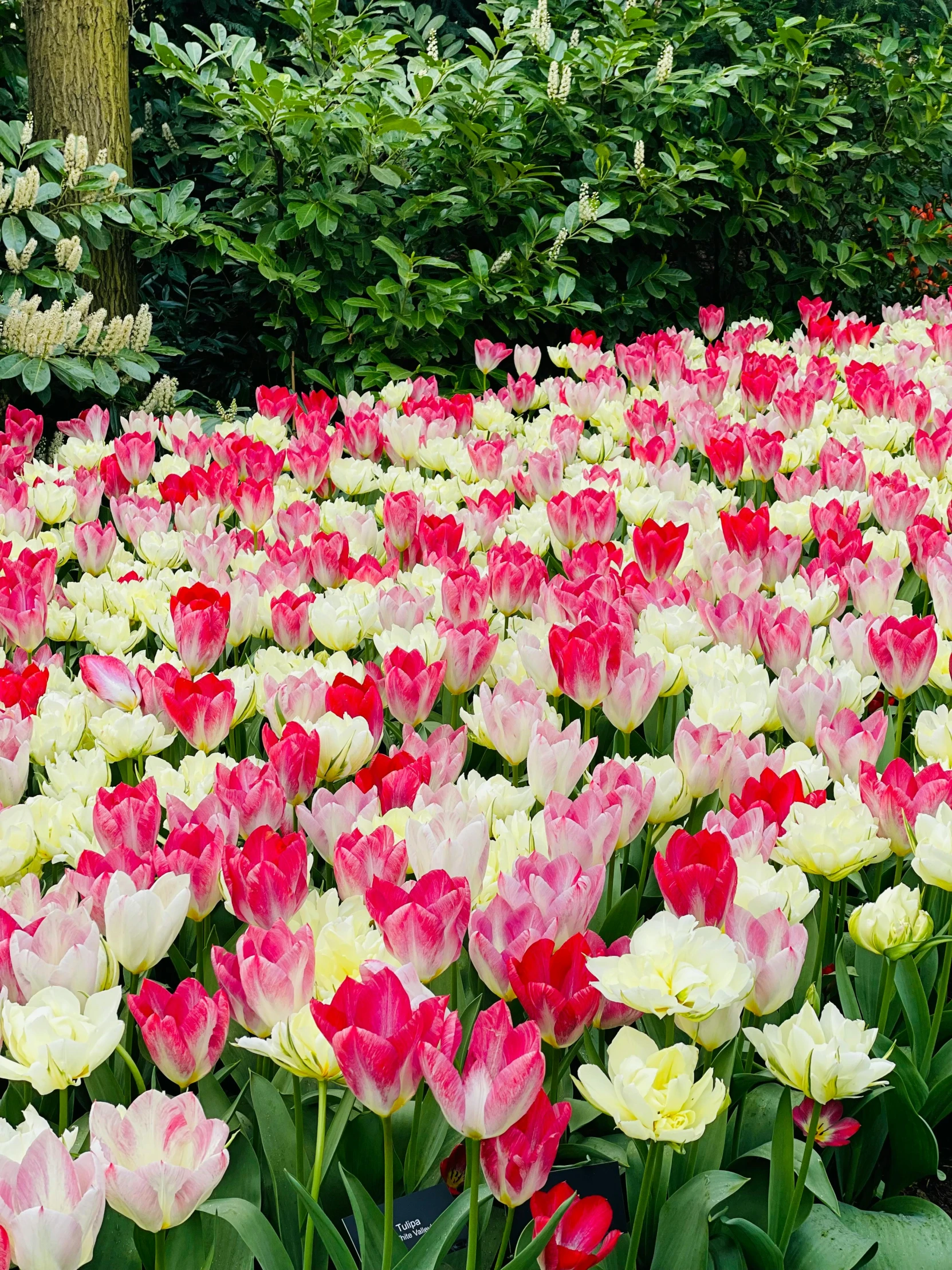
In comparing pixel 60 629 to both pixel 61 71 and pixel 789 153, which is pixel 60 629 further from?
pixel 789 153

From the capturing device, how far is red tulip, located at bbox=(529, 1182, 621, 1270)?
34.7 inches

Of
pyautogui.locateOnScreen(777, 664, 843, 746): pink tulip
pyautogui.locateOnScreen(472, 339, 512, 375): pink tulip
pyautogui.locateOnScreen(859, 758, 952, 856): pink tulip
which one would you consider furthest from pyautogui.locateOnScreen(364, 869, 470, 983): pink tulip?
pyautogui.locateOnScreen(472, 339, 512, 375): pink tulip

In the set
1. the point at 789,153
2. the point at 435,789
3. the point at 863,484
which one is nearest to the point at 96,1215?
the point at 435,789

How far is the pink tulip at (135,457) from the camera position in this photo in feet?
10.5

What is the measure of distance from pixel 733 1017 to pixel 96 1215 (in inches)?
19.8

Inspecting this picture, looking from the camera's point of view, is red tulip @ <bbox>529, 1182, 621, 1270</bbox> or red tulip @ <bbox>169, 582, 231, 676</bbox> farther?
red tulip @ <bbox>169, 582, 231, 676</bbox>

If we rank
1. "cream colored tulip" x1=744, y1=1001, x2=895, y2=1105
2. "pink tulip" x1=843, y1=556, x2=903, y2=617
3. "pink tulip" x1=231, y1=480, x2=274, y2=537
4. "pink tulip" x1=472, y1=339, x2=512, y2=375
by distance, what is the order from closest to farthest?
"cream colored tulip" x1=744, y1=1001, x2=895, y2=1105, "pink tulip" x1=843, y1=556, x2=903, y2=617, "pink tulip" x1=231, y1=480, x2=274, y2=537, "pink tulip" x1=472, y1=339, x2=512, y2=375

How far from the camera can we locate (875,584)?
204 cm

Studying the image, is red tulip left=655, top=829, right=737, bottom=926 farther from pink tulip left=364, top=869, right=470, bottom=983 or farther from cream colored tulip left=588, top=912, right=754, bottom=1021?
pink tulip left=364, top=869, right=470, bottom=983

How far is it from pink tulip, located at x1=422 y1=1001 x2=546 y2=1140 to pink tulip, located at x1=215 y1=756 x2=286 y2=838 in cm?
50

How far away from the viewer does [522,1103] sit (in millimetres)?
847

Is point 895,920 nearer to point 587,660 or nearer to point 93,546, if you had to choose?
point 587,660

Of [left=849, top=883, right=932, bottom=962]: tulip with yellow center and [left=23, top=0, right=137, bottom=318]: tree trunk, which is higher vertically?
[left=23, top=0, right=137, bottom=318]: tree trunk

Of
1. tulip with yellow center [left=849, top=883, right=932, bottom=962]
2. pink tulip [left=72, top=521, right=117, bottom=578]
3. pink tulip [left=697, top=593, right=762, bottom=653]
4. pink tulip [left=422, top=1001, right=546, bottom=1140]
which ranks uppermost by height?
pink tulip [left=422, top=1001, right=546, bottom=1140]
